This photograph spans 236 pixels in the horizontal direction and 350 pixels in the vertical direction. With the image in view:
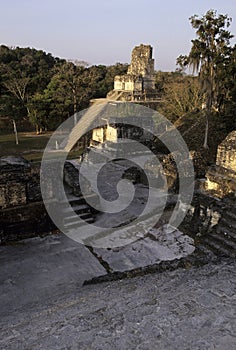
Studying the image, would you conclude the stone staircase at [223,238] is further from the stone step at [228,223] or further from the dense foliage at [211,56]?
the dense foliage at [211,56]

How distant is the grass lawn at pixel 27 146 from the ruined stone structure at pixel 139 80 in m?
7.82

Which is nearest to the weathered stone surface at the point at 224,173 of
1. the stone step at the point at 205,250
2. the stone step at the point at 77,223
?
the stone step at the point at 205,250

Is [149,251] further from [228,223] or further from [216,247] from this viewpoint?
[228,223]

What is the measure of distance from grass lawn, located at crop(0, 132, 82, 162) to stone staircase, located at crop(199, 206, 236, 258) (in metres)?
14.1

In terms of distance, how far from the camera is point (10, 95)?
3047 cm

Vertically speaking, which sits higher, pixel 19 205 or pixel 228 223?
pixel 228 223

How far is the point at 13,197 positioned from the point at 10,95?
1003 inches

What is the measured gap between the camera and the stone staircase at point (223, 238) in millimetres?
5387

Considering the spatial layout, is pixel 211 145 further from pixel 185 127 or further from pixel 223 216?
pixel 223 216

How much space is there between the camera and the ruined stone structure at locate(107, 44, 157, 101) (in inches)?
1102

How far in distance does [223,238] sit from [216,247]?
0.22 m

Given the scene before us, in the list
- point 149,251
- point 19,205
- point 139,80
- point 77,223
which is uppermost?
point 139,80

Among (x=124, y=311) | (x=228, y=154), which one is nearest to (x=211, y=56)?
(x=228, y=154)

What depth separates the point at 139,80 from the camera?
28.3 m
